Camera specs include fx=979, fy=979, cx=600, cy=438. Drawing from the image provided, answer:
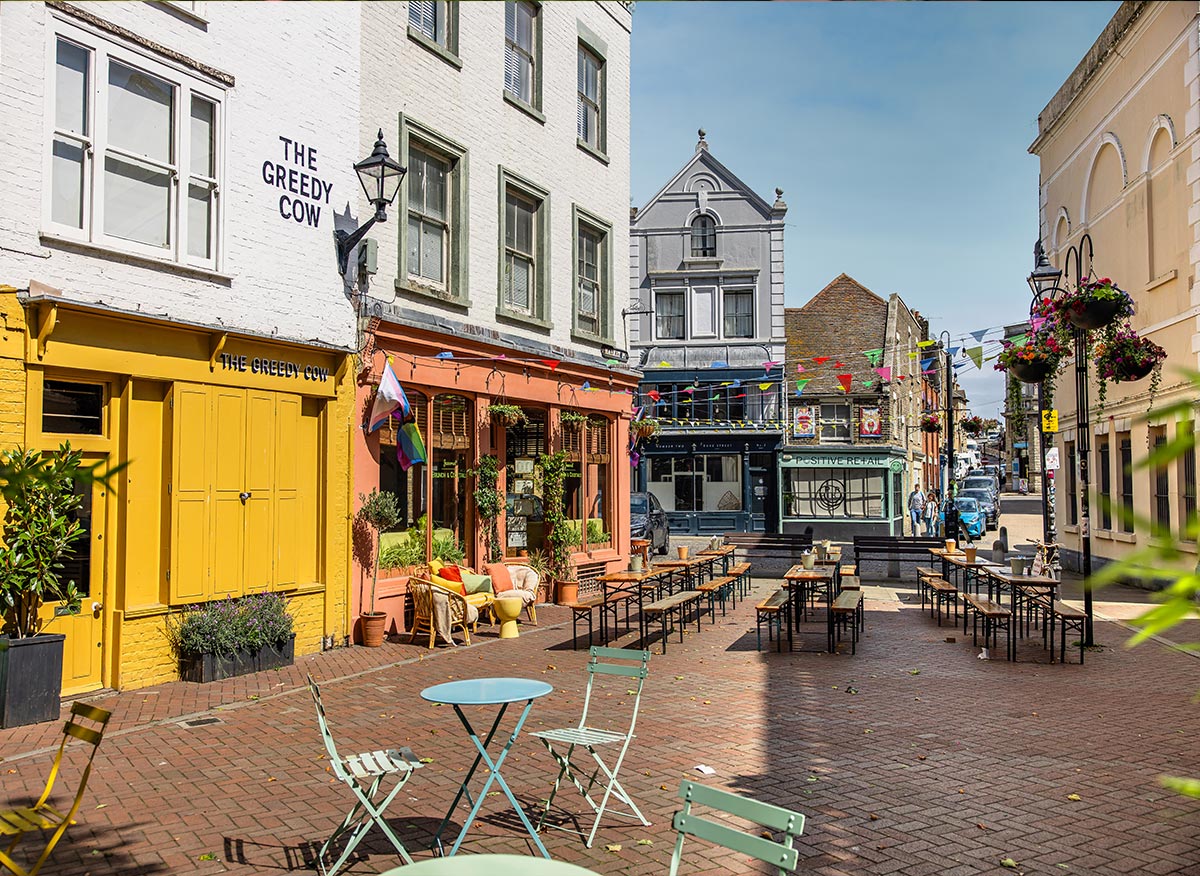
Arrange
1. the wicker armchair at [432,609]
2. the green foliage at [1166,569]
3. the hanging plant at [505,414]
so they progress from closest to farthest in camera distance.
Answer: the green foliage at [1166,569], the wicker armchair at [432,609], the hanging plant at [505,414]

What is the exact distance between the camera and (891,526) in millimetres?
35656

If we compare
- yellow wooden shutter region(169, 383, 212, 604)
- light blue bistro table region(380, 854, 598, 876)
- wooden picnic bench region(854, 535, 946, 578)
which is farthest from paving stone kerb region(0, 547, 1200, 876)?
wooden picnic bench region(854, 535, 946, 578)

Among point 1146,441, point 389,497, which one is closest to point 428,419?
point 389,497

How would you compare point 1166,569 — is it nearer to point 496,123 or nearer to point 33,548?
point 33,548

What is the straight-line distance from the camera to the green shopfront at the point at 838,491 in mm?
35781

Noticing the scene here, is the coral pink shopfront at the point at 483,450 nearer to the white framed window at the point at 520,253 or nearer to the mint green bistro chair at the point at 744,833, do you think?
the white framed window at the point at 520,253

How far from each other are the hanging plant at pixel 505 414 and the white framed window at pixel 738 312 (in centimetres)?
2162

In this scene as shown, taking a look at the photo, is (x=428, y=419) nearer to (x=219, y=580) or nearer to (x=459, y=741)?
(x=219, y=580)

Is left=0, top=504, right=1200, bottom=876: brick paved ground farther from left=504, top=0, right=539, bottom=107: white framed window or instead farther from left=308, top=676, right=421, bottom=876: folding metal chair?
left=504, top=0, right=539, bottom=107: white framed window

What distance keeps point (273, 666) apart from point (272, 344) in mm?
3571

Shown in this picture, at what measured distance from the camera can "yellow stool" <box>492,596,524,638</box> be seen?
526 inches

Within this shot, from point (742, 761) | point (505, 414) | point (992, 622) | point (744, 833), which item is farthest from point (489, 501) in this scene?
point (744, 833)

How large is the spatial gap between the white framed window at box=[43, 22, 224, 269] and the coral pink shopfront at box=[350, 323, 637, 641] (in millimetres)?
2954

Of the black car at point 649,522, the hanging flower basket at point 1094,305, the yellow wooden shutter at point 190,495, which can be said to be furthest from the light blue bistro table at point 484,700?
the black car at point 649,522
